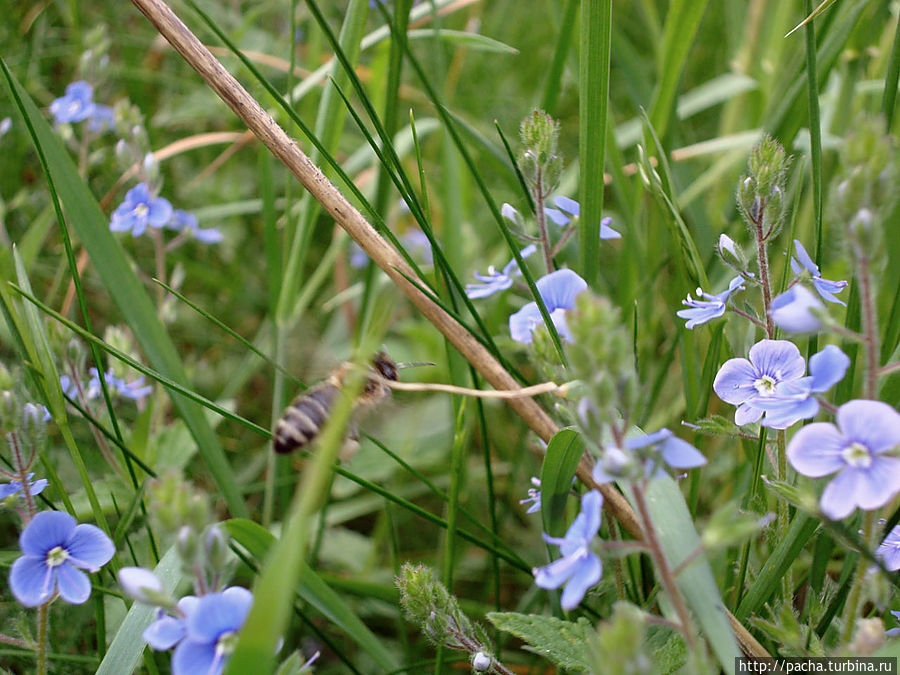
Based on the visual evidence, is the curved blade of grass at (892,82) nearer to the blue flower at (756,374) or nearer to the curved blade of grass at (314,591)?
the blue flower at (756,374)

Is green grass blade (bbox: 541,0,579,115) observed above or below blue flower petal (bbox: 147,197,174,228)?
above

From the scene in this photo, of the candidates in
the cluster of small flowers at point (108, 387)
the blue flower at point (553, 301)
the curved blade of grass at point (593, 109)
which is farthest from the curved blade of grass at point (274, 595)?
the cluster of small flowers at point (108, 387)

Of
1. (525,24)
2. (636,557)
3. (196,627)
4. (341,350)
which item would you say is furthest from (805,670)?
(525,24)

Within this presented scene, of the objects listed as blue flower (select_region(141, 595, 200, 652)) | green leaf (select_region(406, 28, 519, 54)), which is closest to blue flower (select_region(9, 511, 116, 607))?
blue flower (select_region(141, 595, 200, 652))

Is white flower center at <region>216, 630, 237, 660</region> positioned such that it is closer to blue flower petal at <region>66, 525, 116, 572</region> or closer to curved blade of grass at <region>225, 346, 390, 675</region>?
curved blade of grass at <region>225, 346, 390, 675</region>

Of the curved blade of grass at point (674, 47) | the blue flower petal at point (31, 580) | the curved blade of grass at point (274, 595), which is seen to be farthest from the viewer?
the curved blade of grass at point (674, 47)

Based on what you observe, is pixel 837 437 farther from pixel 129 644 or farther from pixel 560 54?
pixel 560 54
